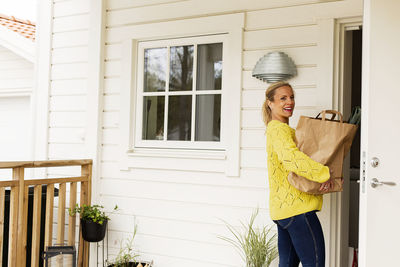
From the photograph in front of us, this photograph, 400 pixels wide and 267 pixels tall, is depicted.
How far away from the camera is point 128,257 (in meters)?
3.77

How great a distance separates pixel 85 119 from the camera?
4.18 m

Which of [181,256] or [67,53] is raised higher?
[67,53]

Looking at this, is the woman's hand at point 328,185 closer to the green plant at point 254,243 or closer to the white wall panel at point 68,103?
the green plant at point 254,243

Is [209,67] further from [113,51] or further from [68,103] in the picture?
[68,103]

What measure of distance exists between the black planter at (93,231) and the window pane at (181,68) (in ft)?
4.20

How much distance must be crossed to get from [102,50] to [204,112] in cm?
115

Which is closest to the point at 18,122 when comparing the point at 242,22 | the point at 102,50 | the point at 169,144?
the point at 102,50

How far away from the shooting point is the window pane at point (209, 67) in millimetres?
3580

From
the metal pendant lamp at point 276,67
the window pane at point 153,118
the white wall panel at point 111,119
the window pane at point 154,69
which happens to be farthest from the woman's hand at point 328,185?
the white wall panel at point 111,119

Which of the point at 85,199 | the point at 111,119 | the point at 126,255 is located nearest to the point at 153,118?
the point at 111,119

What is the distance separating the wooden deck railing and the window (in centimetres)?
64

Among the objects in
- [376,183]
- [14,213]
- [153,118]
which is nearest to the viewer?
[376,183]

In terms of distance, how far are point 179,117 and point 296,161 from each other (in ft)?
5.02

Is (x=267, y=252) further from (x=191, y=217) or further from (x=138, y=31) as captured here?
(x=138, y=31)
